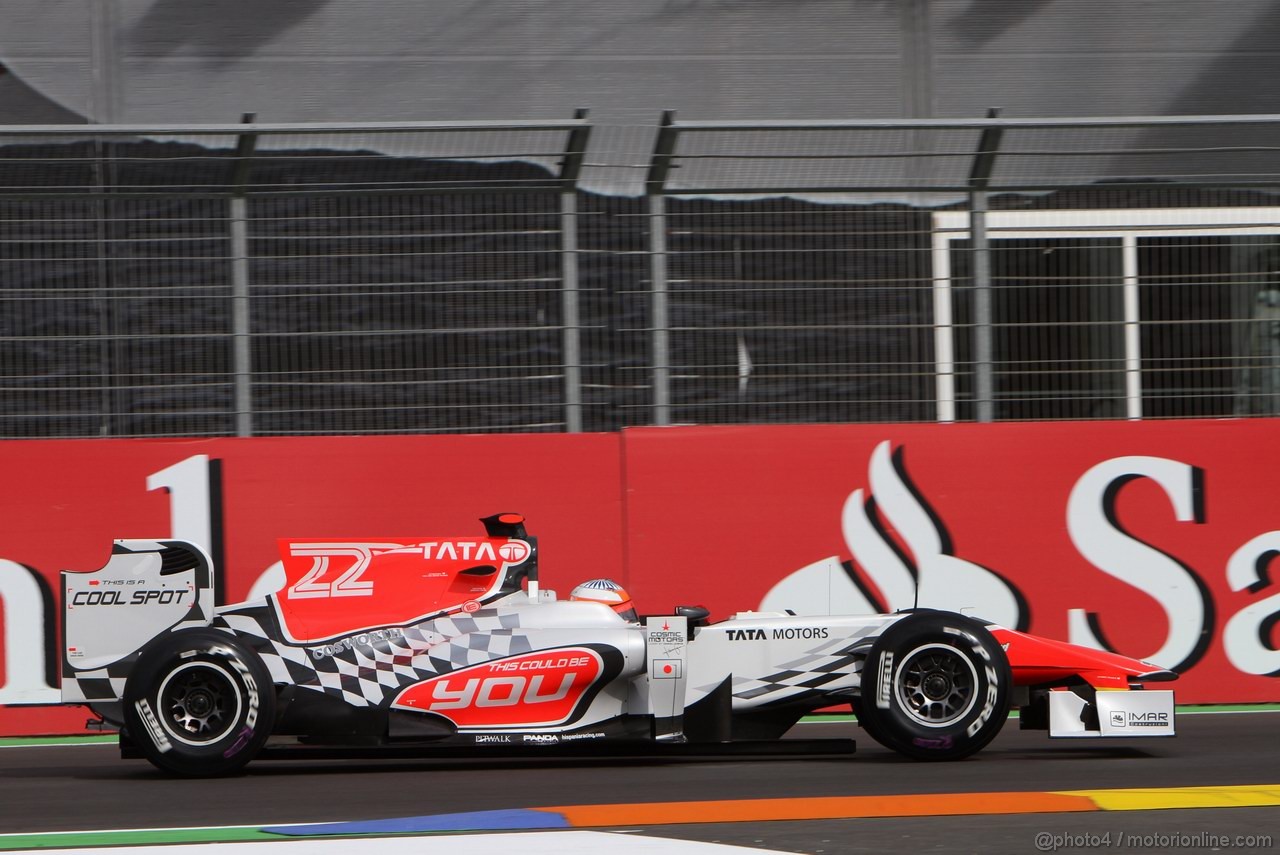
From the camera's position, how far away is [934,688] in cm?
662

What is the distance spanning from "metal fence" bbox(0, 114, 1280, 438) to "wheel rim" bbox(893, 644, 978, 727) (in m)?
2.66

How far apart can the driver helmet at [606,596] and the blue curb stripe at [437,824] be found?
56.0 inches

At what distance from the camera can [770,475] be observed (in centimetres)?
885

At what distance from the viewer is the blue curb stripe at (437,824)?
524cm

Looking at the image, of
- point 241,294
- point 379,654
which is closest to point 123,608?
point 379,654

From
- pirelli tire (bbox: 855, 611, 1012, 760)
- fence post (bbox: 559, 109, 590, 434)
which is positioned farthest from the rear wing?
pirelli tire (bbox: 855, 611, 1012, 760)

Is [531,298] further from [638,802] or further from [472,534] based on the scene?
[638,802]

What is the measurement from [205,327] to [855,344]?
3.78 meters

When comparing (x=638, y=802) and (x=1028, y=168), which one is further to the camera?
(x=1028, y=168)

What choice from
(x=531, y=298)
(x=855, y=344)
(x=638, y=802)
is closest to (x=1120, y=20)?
(x=855, y=344)

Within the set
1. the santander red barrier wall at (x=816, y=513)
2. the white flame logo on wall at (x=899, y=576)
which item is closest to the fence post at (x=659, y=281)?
the santander red barrier wall at (x=816, y=513)

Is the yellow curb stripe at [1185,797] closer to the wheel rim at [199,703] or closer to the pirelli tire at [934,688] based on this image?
the pirelli tire at [934,688]

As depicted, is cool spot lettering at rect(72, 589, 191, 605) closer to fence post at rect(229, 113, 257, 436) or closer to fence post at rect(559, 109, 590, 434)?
fence post at rect(229, 113, 257, 436)

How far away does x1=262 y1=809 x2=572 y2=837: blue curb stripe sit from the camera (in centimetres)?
524
